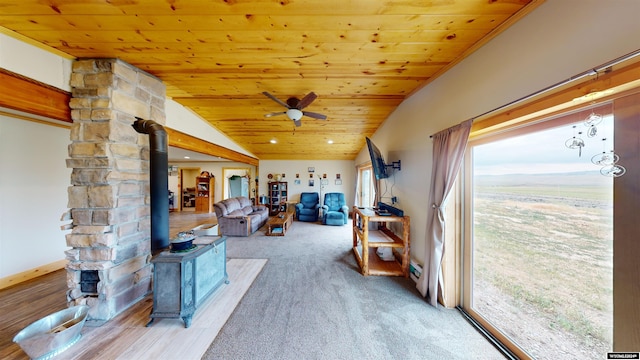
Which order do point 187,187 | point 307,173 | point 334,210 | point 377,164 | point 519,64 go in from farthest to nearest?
1. point 187,187
2. point 307,173
3. point 334,210
4. point 377,164
5. point 519,64

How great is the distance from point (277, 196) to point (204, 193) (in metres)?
3.10

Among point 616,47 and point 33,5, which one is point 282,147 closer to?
point 33,5

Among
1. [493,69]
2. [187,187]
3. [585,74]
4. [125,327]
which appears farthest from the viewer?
[187,187]

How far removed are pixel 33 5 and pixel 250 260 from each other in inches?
126

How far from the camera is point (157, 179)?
80.0 inches

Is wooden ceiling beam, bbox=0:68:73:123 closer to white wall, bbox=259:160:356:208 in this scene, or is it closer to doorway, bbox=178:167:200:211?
white wall, bbox=259:160:356:208

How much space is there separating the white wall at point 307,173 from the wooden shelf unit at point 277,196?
0.63 ft

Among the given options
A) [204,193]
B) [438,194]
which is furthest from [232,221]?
[438,194]

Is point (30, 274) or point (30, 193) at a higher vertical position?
point (30, 193)

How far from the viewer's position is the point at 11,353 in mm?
1408

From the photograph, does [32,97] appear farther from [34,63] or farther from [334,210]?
[334,210]

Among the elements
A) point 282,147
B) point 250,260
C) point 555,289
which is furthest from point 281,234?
point 555,289

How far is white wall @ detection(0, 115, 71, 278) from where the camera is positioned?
2369mm

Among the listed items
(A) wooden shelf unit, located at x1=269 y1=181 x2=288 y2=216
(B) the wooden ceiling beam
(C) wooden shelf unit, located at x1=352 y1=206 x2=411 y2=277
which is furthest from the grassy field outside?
(A) wooden shelf unit, located at x1=269 y1=181 x2=288 y2=216
